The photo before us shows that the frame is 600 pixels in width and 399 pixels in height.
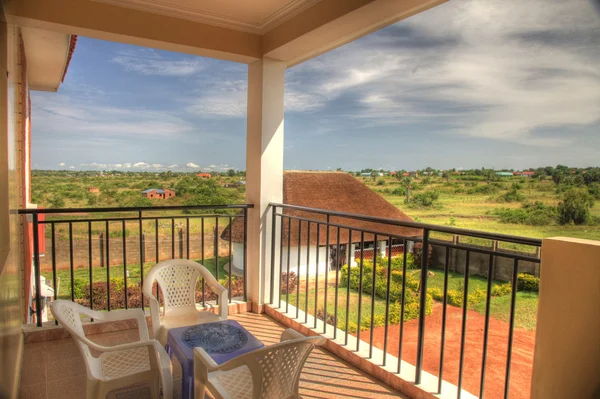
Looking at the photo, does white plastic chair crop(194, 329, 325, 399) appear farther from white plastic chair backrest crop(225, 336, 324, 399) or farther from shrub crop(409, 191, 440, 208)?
shrub crop(409, 191, 440, 208)

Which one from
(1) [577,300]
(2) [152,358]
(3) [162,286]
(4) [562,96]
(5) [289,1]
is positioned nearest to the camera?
(1) [577,300]

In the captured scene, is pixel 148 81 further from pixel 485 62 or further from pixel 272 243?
pixel 272 243

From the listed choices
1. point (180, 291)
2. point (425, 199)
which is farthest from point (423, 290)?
point (425, 199)

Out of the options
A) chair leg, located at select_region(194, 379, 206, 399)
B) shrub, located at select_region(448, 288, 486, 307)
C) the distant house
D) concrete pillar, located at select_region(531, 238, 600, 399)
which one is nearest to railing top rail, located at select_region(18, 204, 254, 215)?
chair leg, located at select_region(194, 379, 206, 399)

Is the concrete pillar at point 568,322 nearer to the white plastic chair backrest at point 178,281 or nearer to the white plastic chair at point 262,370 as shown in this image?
the white plastic chair at point 262,370

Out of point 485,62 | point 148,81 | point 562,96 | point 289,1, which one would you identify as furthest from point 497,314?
point 148,81

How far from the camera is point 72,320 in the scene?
1.90m

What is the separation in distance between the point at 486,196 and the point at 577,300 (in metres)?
19.1

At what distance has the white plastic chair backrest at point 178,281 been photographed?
2664 millimetres

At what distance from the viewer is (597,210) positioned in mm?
17312

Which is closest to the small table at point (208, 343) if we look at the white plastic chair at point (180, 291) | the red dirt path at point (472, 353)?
the white plastic chair at point (180, 291)

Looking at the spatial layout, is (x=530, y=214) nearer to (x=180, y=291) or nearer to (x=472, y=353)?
(x=472, y=353)

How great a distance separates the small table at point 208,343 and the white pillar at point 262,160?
1.66 m

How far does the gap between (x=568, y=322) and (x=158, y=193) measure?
15.2 metres
